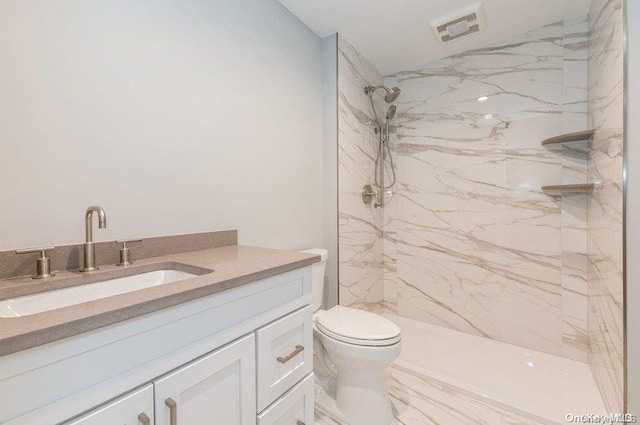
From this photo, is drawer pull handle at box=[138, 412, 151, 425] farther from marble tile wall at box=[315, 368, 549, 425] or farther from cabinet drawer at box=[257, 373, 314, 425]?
marble tile wall at box=[315, 368, 549, 425]

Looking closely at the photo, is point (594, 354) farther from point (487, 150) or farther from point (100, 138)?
point (100, 138)

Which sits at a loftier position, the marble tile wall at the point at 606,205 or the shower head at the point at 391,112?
the shower head at the point at 391,112

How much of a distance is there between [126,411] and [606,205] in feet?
7.15

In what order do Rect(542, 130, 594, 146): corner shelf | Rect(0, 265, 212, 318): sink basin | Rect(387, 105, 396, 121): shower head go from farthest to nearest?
Rect(387, 105, 396, 121): shower head < Rect(542, 130, 594, 146): corner shelf < Rect(0, 265, 212, 318): sink basin

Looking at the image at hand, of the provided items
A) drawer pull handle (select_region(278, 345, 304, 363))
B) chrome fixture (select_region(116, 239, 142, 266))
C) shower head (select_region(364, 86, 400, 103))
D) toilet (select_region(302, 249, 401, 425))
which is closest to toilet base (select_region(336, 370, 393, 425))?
toilet (select_region(302, 249, 401, 425))

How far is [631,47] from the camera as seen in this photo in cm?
123

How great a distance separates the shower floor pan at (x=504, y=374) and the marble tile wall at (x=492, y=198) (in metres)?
0.14

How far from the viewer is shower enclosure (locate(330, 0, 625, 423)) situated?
5.37ft

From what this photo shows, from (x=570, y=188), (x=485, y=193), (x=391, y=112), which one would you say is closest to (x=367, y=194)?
(x=391, y=112)

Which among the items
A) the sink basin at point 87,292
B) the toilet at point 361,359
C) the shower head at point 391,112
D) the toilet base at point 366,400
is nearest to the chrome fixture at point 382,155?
the shower head at point 391,112

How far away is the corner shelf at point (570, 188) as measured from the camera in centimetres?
180

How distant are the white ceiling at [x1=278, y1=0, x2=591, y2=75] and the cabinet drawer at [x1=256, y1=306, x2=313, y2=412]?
1.85 meters

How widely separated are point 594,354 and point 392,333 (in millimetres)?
1412

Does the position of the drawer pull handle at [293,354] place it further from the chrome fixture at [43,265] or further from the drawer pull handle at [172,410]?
the chrome fixture at [43,265]
